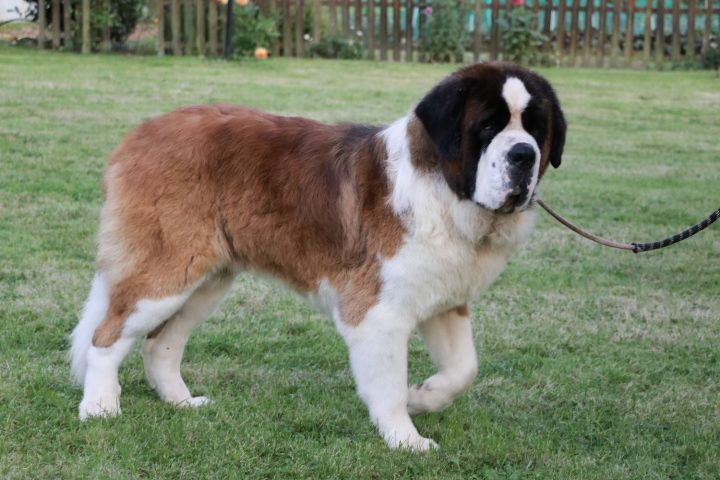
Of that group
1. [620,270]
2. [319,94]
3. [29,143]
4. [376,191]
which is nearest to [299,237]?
A: [376,191]

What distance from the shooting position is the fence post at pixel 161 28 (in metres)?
17.2

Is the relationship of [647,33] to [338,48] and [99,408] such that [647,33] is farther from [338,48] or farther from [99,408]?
[99,408]

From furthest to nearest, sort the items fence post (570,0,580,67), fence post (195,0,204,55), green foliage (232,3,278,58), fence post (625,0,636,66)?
fence post (625,0,636,66) < fence post (570,0,580,67) < fence post (195,0,204,55) < green foliage (232,3,278,58)

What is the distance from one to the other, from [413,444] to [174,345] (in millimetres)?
1247

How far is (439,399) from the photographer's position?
4527 mm

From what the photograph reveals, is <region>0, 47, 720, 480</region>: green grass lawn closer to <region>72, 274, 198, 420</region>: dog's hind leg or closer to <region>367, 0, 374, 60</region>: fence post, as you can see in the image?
<region>72, 274, 198, 420</region>: dog's hind leg

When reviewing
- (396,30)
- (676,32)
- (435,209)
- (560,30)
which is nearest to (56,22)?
(396,30)

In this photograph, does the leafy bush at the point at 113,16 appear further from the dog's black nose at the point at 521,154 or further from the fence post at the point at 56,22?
the dog's black nose at the point at 521,154

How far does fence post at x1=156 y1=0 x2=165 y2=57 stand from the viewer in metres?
17.2

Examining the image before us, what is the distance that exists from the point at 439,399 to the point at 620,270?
10.8 feet

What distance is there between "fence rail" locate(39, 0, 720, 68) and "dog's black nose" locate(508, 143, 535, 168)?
1464 centimetres

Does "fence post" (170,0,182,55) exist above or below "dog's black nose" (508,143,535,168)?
above

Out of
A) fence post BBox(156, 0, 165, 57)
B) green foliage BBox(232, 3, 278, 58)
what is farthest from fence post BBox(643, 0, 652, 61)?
fence post BBox(156, 0, 165, 57)

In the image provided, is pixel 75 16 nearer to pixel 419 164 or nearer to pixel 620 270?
pixel 620 270
